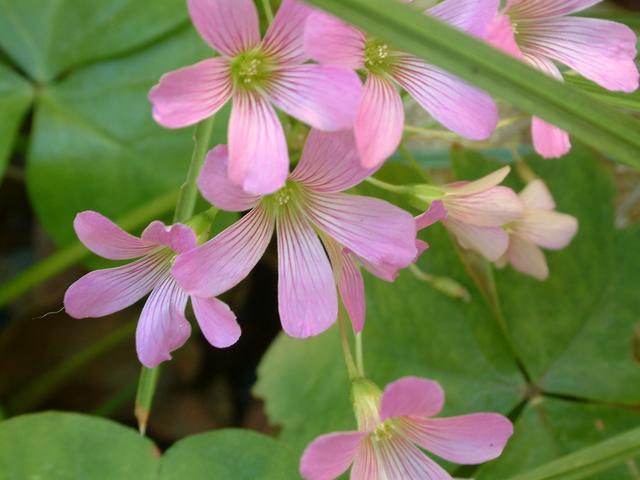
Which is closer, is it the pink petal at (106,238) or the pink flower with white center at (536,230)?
the pink petal at (106,238)

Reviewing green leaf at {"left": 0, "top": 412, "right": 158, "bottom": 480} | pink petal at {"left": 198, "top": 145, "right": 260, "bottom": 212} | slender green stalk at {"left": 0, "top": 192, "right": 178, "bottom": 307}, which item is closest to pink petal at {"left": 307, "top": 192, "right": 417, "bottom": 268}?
pink petal at {"left": 198, "top": 145, "right": 260, "bottom": 212}

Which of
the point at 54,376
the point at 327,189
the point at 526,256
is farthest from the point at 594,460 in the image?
the point at 54,376

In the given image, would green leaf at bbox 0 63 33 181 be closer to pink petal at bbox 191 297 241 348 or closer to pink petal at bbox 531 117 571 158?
pink petal at bbox 191 297 241 348

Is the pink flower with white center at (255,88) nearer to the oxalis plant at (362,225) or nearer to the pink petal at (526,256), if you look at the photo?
the oxalis plant at (362,225)

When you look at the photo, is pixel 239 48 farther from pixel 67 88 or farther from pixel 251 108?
pixel 67 88

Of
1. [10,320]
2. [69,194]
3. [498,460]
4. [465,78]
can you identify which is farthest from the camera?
[10,320]

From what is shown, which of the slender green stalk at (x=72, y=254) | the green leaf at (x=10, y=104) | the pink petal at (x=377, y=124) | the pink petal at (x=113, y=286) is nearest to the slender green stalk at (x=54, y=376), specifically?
the slender green stalk at (x=72, y=254)

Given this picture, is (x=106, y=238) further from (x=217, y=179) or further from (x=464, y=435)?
(x=464, y=435)

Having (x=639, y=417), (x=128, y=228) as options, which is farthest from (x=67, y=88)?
(x=639, y=417)
